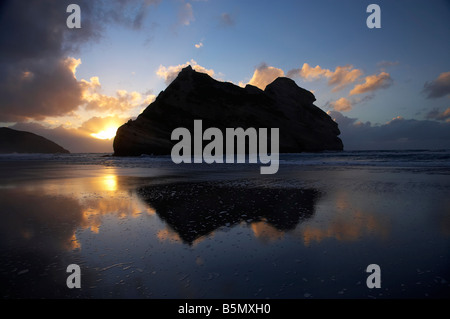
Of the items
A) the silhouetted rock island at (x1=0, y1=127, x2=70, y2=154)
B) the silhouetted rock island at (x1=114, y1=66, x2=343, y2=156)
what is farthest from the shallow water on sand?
the silhouetted rock island at (x1=0, y1=127, x2=70, y2=154)

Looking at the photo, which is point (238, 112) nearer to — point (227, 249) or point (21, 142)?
point (227, 249)

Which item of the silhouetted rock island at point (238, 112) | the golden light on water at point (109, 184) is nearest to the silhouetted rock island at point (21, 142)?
the silhouetted rock island at point (238, 112)

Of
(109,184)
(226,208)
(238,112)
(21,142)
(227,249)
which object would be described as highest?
(21,142)

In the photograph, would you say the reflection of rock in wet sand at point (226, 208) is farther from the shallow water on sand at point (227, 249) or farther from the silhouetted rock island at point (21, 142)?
the silhouetted rock island at point (21, 142)

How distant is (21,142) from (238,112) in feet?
582

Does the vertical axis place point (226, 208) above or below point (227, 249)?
above

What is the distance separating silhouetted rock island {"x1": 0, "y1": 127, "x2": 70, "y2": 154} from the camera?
15845 cm

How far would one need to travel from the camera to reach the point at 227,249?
3793mm

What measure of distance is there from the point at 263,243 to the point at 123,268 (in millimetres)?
2193

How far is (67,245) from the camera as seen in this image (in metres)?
3.93

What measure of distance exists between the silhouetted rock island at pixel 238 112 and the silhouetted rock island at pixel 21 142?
151m

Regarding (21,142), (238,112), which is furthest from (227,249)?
(21,142)
